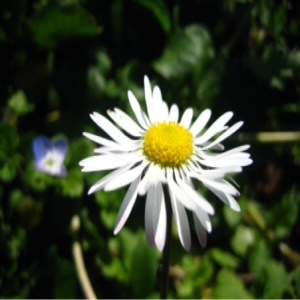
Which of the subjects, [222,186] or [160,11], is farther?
[160,11]

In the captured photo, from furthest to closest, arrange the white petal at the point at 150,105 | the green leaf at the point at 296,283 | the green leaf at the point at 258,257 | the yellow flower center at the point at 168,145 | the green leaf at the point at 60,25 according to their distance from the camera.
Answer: the green leaf at the point at 60,25
the green leaf at the point at 258,257
the green leaf at the point at 296,283
the white petal at the point at 150,105
the yellow flower center at the point at 168,145

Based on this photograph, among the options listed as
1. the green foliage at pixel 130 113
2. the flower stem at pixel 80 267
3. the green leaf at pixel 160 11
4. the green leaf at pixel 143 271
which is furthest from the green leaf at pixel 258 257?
the green leaf at pixel 160 11

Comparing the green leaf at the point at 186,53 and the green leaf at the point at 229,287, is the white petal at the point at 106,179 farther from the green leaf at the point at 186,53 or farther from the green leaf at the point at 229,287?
the green leaf at the point at 186,53

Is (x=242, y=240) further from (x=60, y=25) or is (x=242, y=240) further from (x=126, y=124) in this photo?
(x=60, y=25)

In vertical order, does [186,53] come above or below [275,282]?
above

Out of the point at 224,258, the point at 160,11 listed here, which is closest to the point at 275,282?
the point at 224,258

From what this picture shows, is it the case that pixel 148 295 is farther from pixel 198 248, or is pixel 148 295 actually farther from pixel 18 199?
pixel 18 199
